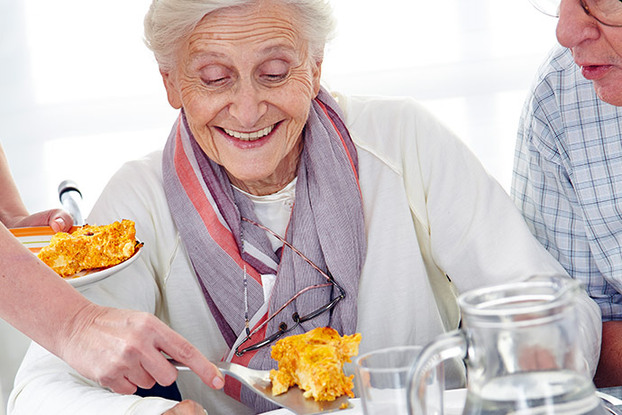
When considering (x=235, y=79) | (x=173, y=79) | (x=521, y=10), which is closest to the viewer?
(x=235, y=79)

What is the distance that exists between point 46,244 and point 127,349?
1.68 ft

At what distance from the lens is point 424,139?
68.6 inches

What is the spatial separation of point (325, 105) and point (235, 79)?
0.99 ft

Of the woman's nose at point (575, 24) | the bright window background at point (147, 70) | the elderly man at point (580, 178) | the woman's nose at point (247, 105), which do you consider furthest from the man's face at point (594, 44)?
the bright window background at point (147, 70)

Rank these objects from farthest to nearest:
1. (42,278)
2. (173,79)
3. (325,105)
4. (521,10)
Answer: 1. (521,10)
2. (325,105)
3. (173,79)
4. (42,278)

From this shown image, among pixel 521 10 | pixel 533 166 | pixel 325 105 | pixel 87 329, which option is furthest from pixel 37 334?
pixel 521 10

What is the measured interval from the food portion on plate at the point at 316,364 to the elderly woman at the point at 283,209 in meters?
0.32

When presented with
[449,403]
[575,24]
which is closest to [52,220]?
[449,403]

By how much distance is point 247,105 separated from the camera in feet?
5.06

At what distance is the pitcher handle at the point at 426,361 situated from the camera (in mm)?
645

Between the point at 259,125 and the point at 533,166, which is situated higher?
the point at 259,125

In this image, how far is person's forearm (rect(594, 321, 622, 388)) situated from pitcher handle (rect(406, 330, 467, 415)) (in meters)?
1.08

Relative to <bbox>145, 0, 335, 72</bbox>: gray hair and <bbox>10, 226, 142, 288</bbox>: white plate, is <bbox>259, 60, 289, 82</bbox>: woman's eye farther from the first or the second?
<bbox>10, 226, 142, 288</bbox>: white plate

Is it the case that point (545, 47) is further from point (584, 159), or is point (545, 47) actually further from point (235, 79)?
point (235, 79)
